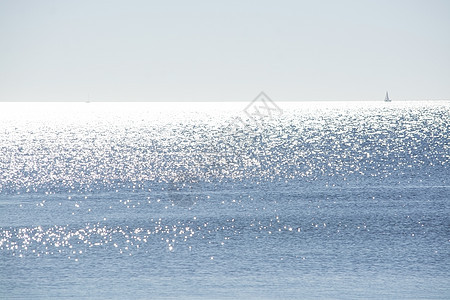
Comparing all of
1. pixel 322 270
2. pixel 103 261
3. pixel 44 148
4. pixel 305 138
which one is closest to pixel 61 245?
pixel 103 261

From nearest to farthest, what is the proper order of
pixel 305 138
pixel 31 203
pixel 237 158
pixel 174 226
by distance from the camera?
pixel 174 226
pixel 31 203
pixel 237 158
pixel 305 138

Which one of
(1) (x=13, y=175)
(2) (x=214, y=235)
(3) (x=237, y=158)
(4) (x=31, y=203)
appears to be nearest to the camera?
(2) (x=214, y=235)

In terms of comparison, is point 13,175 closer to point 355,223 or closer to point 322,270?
point 355,223

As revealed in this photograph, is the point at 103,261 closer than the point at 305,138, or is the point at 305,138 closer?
the point at 103,261

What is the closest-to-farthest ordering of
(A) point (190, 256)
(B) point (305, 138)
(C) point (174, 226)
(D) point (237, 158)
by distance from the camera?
(A) point (190, 256) < (C) point (174, 226) < (D) point (237, 158) < (B) point (305, 138)

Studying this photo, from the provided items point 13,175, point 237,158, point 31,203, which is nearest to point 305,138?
point 237,158

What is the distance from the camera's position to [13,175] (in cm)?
7744

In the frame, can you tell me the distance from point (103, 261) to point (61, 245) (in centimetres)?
485

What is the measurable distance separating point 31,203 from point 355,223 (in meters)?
27.8

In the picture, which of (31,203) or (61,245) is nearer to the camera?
(61,245)

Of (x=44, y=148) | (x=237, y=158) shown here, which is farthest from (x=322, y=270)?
(x=44, y=148)

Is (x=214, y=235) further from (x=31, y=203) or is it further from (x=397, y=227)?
(x=31, y=203)

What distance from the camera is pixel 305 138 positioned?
479ft

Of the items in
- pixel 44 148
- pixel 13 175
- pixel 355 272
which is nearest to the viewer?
pixel 355 272
